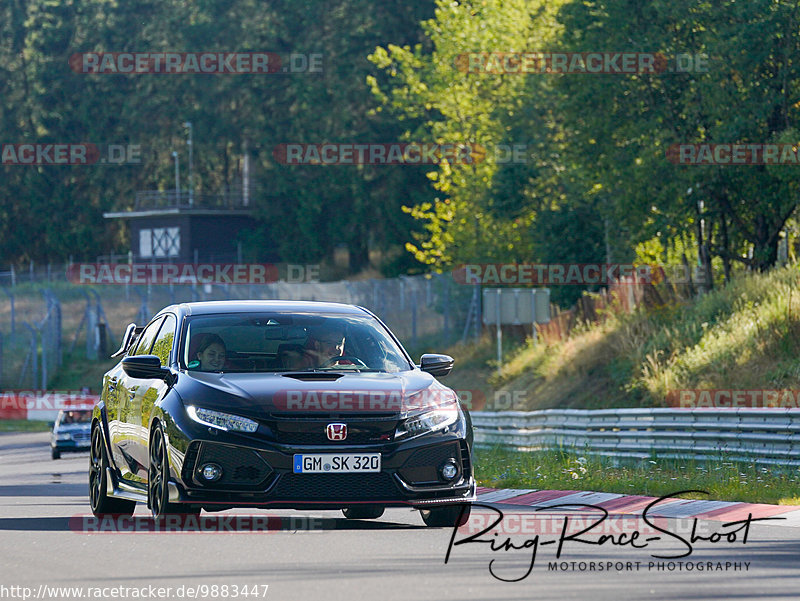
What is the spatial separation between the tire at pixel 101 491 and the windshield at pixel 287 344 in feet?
5.62

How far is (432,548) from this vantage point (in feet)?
34.6

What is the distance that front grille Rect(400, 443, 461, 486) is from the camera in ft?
36.5

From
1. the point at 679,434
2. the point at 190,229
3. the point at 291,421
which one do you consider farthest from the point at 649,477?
the point at 190,229

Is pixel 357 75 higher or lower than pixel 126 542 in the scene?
higher

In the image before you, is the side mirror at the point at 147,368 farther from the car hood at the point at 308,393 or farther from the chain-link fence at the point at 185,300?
the chain-link fence at the point at 185,300

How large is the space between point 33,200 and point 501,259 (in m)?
53.8

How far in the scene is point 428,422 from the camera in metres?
11.3

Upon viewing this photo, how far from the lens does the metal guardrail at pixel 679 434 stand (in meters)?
17.2

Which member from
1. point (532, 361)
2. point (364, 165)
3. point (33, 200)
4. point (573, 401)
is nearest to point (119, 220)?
point (33, 200)

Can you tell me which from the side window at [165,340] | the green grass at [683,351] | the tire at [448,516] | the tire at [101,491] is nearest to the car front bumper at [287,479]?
Answer: the tire at [448,516]

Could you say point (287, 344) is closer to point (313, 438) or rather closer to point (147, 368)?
point (147, 368)

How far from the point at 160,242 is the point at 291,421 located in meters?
77.8

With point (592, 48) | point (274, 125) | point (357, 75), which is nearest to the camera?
point (592, 48)

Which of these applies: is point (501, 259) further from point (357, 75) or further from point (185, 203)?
point (185, 203)
